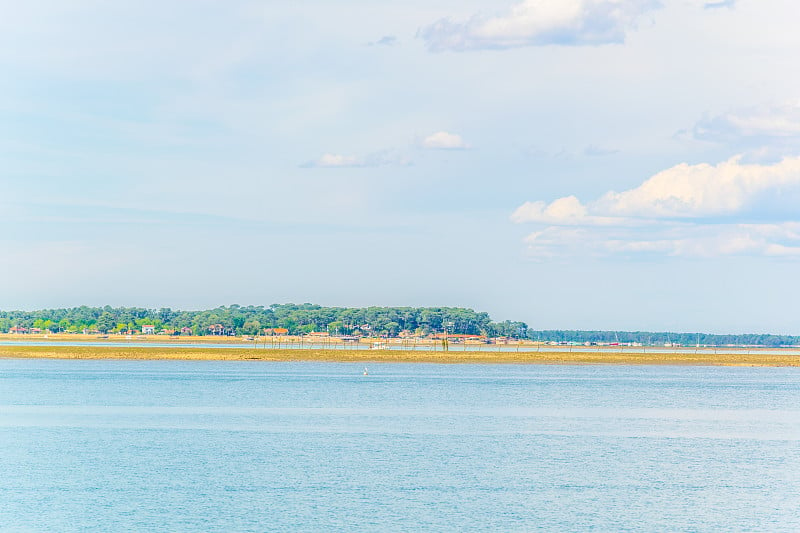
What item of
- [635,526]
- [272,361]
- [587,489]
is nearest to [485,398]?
[587,489]

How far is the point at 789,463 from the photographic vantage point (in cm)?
5275

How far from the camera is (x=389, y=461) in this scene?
49.7 m

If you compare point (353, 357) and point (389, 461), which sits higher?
point (353, 357)

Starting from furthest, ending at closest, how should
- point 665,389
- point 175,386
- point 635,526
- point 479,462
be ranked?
point 665,389 < point 175,386 < point 479,462 < point 635,526

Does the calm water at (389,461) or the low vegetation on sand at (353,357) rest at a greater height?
the low vegetation on sand at (353,357)

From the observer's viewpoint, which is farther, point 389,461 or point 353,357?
point 353,357

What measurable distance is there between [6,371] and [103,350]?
5158cm

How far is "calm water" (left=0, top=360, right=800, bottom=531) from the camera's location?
37.6 m

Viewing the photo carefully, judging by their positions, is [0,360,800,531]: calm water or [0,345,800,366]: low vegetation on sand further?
[0,345,800,366]: low vegetation on sand

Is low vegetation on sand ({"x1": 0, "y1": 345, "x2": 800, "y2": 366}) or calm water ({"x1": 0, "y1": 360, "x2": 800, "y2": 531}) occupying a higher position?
low vegetation on sand ({"x1": 0, "y1": 345, "x2": 800, "y2": 366})

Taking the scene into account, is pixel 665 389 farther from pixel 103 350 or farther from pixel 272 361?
pixel 103 350

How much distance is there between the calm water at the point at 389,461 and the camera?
123 ft

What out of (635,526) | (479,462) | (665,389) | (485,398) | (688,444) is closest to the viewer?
(635,526)

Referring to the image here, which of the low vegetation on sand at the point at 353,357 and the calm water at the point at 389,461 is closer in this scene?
the calm water at the point at 389,461
